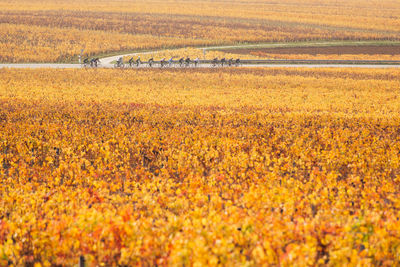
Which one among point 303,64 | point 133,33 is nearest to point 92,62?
point 303,64

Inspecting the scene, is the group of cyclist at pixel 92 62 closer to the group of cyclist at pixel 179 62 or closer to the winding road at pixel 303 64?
the winding road at pixel 303 64

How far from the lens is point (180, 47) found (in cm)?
6569

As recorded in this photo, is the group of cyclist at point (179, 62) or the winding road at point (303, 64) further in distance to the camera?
the winding road at point (303, 64)

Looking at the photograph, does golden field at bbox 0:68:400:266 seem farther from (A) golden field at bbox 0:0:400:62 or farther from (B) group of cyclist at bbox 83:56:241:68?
(A) golden field at bbox 0:0:400:62

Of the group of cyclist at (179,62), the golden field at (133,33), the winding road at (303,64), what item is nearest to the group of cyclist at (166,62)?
the group of cyclist at (179,62)

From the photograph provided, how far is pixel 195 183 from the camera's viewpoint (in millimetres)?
10414

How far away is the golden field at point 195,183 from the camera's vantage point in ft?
23.2

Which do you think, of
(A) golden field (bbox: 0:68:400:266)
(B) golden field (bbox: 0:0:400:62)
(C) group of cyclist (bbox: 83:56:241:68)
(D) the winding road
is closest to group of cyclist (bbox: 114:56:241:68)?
(C) group of cyclist (bbox: 83:56:241:68)

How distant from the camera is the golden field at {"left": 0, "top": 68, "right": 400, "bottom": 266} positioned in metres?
7.07

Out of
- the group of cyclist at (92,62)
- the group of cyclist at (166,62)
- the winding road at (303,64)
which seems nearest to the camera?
the group of cyclist at (92,62)

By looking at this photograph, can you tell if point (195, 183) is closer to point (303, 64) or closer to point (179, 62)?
point (179, 62)

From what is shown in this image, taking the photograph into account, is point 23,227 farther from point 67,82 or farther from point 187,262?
point 67,82

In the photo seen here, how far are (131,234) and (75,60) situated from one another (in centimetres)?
4850

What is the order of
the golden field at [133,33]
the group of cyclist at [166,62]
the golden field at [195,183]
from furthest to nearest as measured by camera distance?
1. the golden field at [133,33]
2. the group of cyclist at [166,62]
3. the golden field at [195,183]
